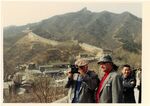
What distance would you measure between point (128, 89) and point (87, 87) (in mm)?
228

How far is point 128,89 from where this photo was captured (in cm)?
578

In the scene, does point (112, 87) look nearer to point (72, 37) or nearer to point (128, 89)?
point (128, 89)

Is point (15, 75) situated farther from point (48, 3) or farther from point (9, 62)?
point (48, 3)

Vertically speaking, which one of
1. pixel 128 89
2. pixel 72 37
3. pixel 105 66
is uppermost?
pixel 72 37

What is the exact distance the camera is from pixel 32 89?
5.79m

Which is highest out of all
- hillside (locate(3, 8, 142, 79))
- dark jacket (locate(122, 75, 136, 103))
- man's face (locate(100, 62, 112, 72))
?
hillside (locate(3, 8, 142, 79))

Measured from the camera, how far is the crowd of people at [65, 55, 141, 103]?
5781 mm

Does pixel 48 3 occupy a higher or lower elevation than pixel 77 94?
Result: higher

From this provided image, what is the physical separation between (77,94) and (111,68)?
0.24 m

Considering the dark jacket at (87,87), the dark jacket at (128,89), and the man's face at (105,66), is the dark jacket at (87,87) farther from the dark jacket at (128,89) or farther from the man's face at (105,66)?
the dark jacket at (128,89)

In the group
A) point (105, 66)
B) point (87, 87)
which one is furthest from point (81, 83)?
point (105, 66)

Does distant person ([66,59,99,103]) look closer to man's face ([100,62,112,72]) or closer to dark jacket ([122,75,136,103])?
man's face ([100,62,112,72])

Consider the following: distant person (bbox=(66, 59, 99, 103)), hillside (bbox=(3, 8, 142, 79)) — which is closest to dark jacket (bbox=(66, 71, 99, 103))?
distant person (bbox=(66, 59, 99, 103))
